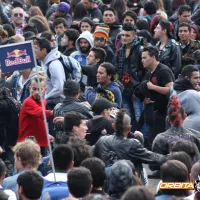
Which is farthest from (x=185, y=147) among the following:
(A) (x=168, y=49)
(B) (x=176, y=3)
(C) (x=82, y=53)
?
(B) (x=176, y=3)

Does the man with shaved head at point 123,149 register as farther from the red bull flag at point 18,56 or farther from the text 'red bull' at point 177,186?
the text 'red bull' at point 177,186

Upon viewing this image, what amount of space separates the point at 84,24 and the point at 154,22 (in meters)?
1.26

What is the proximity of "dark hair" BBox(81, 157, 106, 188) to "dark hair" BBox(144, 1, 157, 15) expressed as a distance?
1039cm

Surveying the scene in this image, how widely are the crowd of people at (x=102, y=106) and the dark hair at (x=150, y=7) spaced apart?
0.06ft

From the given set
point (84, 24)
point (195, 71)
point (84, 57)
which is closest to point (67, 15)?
point (84, 24)

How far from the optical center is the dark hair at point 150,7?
19672mm

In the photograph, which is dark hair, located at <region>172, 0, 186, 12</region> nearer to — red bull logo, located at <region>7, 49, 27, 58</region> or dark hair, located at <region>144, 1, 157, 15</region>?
dark hair, located at <region>144, 1, 157, 15</region>

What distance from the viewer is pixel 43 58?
49.7ft

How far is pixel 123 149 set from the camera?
1102 cm

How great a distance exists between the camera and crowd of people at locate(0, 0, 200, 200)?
30.9 feet

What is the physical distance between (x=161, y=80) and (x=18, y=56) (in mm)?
4123

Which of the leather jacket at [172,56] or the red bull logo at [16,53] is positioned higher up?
the red bull logo at [16,53]

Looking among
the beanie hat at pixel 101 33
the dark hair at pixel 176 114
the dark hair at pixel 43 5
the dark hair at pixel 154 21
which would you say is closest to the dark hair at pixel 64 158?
the dark hair at pixel 176 114

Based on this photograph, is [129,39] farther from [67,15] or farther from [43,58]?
[67,15]
